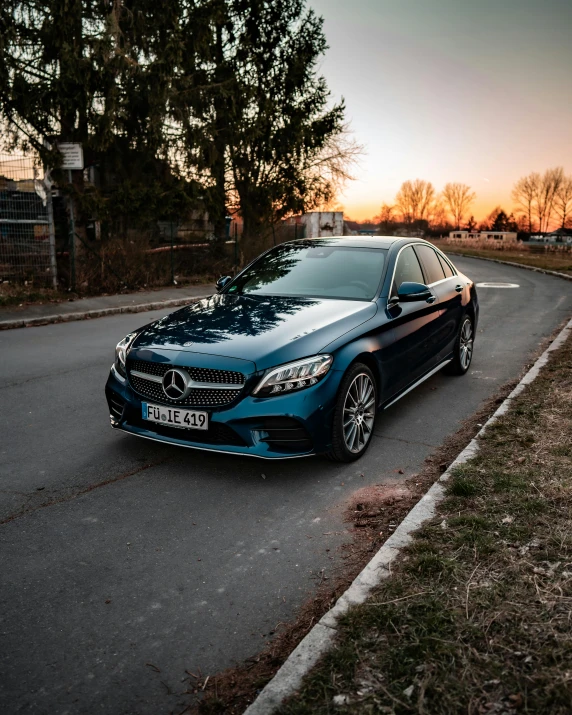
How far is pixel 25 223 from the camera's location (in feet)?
46.5

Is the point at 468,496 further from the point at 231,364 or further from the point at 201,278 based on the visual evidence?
the point at 201,278

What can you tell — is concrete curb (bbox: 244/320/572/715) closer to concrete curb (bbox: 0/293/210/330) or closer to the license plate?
the license plate

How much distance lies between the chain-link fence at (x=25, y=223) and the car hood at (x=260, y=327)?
966 centimetres

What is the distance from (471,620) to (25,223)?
13.6 m

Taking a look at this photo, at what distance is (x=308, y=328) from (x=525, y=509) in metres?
1.97

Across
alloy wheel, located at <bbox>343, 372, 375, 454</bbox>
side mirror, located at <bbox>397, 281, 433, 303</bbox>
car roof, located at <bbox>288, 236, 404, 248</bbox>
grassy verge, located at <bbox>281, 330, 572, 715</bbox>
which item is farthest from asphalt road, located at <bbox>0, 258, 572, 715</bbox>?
car roof, located at <bbox>288, 236, 404, 248</bbox>

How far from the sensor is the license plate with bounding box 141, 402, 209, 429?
4504 millimetres

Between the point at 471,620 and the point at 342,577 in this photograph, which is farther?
the point at 342,577

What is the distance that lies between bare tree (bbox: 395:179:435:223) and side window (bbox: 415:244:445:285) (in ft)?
356

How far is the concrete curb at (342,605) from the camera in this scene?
243 cm

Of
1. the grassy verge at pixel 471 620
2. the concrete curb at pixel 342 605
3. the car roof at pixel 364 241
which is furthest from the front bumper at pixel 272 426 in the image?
the car roof at pixel 364 241

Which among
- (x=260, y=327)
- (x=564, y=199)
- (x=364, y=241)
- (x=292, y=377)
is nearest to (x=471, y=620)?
(x=292, y=377)

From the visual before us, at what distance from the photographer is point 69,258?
49.9 feet

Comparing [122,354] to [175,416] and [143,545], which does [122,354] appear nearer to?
[175,416]
